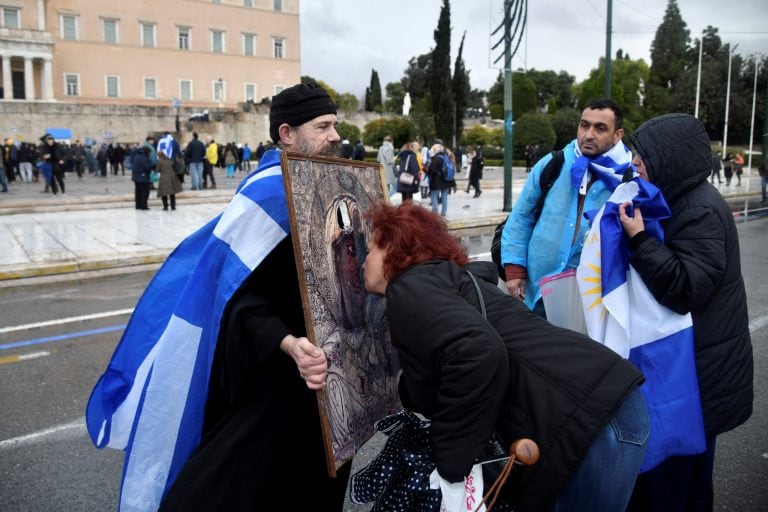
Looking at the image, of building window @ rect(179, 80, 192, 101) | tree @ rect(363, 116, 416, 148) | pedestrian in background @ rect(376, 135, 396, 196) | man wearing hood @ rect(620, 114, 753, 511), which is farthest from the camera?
building window @ rect(179, 80, 192, 101)

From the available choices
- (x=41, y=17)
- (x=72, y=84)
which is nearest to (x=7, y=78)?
(x=72, y=84)

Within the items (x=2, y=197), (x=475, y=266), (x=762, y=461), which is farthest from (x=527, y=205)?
(x=2, y=197)

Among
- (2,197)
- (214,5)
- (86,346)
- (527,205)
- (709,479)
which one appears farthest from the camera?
(214,5)

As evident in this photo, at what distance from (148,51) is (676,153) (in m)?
70.4

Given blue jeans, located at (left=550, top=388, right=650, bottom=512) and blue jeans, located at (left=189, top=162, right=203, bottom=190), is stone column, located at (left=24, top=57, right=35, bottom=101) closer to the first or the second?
blue jeans, located at (left=189, top=162, right=203, bottom=190)

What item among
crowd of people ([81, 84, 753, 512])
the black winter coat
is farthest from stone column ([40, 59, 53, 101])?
the black winter coat

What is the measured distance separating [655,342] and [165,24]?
71.8 m

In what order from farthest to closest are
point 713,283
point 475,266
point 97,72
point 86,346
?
point 97,72
point 86,346
point 713,283
point 475,266

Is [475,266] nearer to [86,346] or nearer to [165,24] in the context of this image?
[86,346]

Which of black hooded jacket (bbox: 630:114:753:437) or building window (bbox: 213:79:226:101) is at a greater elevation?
building window (bbox: 213:79:226:101)

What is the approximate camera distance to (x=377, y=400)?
2.29 meters

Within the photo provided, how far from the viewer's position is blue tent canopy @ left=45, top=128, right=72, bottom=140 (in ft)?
156

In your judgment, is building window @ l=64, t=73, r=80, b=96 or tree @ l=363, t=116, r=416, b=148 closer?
tree @ l=363, t=116, r=416, b=148

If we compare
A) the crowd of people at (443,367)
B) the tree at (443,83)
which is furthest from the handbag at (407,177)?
the tree at (443,83)
